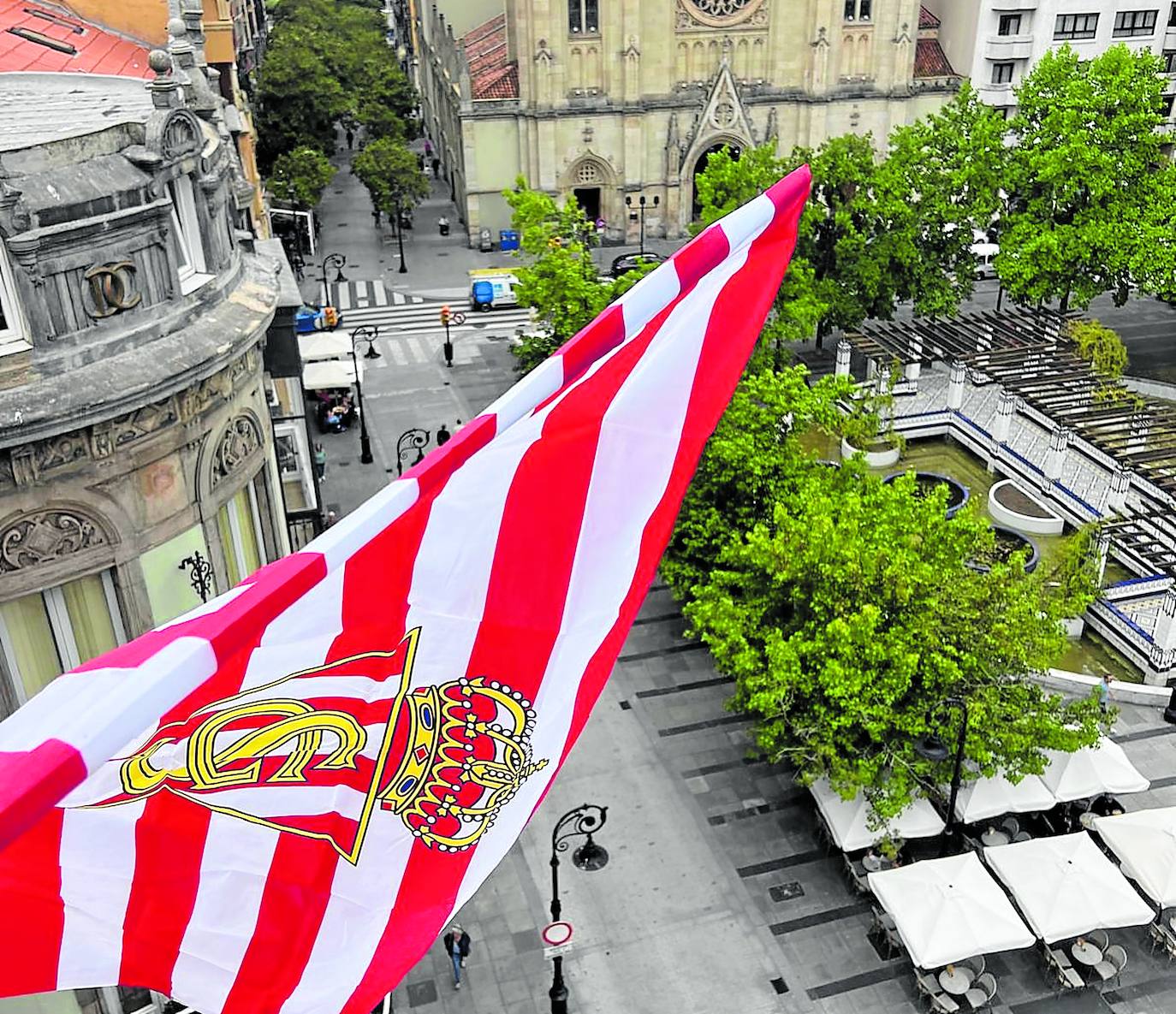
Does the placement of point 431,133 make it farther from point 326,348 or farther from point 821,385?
Answer: point 821,385

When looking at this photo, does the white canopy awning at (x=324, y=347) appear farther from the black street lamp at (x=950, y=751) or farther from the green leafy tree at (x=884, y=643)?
the black street lamp at (x=950, y=751)

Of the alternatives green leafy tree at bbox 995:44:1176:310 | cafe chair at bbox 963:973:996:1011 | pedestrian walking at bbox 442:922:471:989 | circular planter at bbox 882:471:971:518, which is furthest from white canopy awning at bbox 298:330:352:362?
cafe chair at bbox 963:973:996:1011

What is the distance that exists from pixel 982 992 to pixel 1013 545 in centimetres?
1749

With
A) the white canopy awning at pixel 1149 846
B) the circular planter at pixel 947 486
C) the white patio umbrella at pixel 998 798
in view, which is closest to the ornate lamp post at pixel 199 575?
the white patio umbrella at pixel 998 798

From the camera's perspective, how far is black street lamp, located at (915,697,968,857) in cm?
2291

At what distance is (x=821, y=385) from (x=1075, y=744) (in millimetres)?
11216

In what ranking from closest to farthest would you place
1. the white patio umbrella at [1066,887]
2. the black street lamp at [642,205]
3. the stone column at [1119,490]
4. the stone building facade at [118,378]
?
the stone building facade at [118,378] → the white patio umbrella at [1066,887] → the stone column at [1119,490] → the black street lamp at [642,205]

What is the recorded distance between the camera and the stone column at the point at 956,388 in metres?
46.0

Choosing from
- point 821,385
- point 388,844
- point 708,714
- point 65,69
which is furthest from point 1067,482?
point 388,844

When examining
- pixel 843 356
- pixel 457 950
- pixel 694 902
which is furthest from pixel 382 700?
pixel 843 356

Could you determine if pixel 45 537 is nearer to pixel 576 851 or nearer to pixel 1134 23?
pixel 576 851

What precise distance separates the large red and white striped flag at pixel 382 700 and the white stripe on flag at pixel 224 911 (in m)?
0.02

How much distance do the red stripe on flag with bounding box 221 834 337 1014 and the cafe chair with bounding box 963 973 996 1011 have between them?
17.3 metres

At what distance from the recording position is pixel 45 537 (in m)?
14.7
